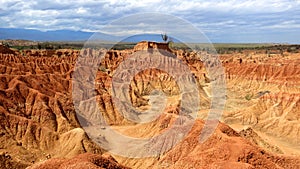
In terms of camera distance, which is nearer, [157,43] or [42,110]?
[42,110]

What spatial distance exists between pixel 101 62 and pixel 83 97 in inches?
2364

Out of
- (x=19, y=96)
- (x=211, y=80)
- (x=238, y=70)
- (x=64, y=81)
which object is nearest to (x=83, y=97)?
(x=64, y=81)

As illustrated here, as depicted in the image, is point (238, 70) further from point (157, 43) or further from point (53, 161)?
point (53, 161)

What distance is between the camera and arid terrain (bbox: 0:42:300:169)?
92.9ft

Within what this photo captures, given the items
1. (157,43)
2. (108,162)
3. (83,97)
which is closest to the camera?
(108,162)

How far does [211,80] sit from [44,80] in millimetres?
60418

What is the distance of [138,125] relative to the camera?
5675cm

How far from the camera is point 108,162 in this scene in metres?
25.8

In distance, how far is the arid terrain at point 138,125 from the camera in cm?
2833

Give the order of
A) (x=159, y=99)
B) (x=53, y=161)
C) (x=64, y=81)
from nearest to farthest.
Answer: (x=53, y=161)
(x=64, y=81)
(x=159, y=99)

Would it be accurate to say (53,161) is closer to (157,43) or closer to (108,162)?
(108,162)

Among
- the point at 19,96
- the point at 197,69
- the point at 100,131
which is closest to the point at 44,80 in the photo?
the point at 19,96

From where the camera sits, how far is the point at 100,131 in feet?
187

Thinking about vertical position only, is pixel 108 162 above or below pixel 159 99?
above
